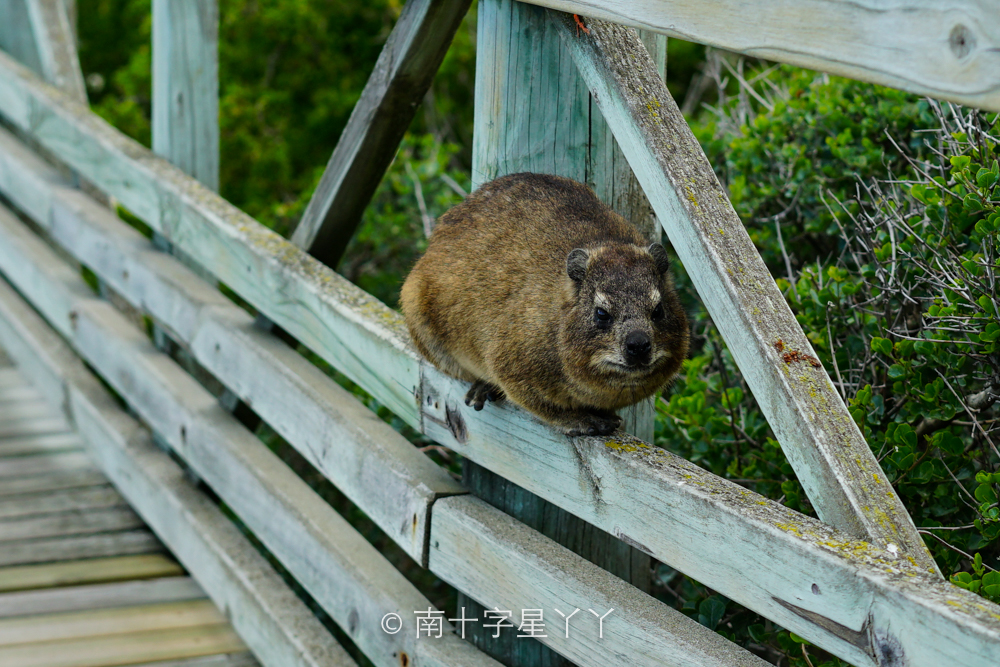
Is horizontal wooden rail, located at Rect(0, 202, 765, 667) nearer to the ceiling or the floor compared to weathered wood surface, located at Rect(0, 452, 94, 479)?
nearer to the ceiling

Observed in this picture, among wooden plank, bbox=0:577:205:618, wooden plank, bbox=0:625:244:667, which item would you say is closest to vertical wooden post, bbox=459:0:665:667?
wooden plank, bbox=0:625:244:667

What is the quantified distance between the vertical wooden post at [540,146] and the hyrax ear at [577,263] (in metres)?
0.35

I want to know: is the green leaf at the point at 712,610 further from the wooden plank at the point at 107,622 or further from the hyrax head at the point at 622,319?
the wooden plank at the point at 107,622

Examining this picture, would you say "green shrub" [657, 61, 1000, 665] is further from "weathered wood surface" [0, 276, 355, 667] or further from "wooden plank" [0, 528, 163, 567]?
"wooden plank" [0, 528, 163, 567]

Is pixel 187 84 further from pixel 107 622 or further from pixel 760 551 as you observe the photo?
pixel 760 551

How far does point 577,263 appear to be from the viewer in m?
2.64

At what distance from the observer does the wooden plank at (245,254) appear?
135 inches

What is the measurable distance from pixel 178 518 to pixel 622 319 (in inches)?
111

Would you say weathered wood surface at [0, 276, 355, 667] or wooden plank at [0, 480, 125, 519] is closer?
weathered wood surface at [0, 276, 355, 667]

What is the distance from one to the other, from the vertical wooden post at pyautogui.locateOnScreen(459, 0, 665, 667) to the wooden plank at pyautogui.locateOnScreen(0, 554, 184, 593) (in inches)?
87.1

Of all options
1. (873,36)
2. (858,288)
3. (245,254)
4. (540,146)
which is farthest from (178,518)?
(873,36)

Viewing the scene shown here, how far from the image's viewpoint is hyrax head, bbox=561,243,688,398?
2.56 m

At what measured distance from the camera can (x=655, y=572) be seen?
3506 millimetres

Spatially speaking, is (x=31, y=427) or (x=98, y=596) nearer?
(x=98, y=596)
